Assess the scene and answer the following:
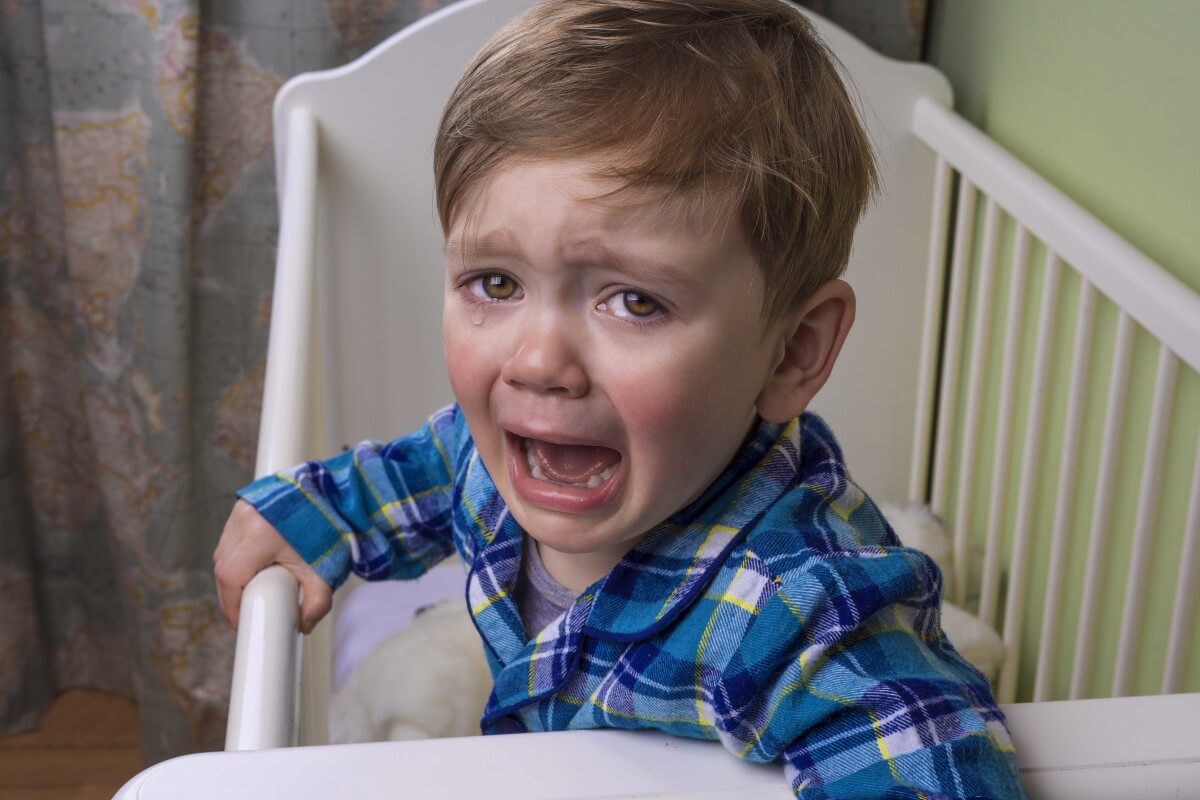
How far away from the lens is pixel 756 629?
26.5 inches

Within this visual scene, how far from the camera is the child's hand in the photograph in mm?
884

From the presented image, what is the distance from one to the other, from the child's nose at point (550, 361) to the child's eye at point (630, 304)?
25mm

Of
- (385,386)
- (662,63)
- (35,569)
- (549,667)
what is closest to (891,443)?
(385,386)

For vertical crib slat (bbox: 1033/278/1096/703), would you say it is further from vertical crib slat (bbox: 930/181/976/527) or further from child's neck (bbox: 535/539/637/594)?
child's neck (bbox: 535/539/637/594)

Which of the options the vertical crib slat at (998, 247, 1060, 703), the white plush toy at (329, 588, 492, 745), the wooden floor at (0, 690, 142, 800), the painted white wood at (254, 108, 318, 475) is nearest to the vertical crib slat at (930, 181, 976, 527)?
the vertical crib slat at (998, 247, 1060, 703)

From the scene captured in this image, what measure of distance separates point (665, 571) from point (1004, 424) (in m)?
0.61

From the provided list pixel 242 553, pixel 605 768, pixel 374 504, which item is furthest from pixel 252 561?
pixel 605 768

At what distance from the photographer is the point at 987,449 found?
1.42m

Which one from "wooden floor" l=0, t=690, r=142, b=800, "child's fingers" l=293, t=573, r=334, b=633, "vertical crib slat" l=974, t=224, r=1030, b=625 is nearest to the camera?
"child's fingers" l=293, t=573, r=334, b=633

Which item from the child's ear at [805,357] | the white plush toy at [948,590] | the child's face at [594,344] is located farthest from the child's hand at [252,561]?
the white plush toy at [948,590]

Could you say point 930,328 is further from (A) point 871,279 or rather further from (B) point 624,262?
(B) point 624,262

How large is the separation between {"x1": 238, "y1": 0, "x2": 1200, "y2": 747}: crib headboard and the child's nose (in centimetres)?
50

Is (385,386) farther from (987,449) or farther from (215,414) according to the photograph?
(987,449)

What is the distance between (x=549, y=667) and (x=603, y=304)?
0.25m
